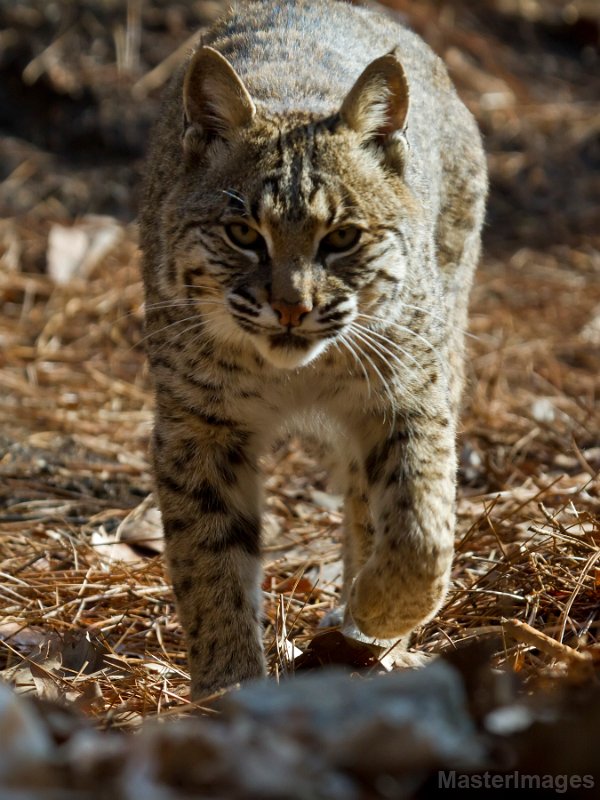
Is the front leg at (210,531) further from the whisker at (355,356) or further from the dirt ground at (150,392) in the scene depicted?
the whisker at (355,356)

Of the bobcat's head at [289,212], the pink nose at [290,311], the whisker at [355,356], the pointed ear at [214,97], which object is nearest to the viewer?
the pink nose at [290,311]

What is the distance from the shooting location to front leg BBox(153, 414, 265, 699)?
157 inches

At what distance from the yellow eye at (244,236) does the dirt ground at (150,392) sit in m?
1.28

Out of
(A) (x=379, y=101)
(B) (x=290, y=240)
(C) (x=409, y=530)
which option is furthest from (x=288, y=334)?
(A) (x=379, y=101)

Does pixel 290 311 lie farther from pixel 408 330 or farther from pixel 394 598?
pixel 394 598

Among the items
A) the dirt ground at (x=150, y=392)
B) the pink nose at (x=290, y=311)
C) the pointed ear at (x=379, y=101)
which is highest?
the pointed ear at (x=379, y=101)

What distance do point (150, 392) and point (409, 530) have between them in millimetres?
3320

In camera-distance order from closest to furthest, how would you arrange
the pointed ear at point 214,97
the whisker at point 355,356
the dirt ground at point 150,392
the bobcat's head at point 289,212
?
1. the bobcat's head at point 289,212
2. the whisker at point 355,356
3. the pointed ear at point 214,97
4. the dirt ground at point 150,392

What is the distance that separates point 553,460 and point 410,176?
7.10 feet

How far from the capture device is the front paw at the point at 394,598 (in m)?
3.93

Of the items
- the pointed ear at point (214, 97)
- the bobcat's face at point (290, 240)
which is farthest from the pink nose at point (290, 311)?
the pointed ear at point (214, 97)

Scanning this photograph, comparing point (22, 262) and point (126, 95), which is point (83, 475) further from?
point (126, 95)

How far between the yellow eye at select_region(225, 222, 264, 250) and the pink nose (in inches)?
10.4

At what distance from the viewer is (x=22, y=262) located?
28.2 feet
